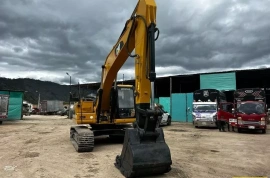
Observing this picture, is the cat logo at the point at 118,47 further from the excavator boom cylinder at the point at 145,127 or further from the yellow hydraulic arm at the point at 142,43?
the excavator boom cylinder at the point at 145,127

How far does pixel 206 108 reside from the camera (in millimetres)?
19953

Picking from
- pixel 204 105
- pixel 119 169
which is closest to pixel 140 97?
pixel 119 169

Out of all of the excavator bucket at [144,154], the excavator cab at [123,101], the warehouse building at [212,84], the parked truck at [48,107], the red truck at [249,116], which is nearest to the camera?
the excavator bucket at [144,154]

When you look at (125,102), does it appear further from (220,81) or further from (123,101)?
(220,81)

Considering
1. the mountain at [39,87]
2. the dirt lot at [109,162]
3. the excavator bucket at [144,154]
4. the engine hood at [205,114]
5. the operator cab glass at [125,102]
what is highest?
the mountain at [39,87]

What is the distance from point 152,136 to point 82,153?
14.0ft

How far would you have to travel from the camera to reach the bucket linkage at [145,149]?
17.9 feet

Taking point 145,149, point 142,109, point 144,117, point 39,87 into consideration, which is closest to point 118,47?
point 142,109

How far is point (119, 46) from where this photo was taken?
8.48m

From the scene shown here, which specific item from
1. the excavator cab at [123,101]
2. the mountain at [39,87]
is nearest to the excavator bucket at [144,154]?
the excavator cab at [123,101]

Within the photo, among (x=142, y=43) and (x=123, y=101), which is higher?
(x=142, y=43)

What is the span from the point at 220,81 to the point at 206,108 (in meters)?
7.21

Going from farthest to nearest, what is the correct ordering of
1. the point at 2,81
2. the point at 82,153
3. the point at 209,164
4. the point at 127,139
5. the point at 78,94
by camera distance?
the point at 2,81
the point at 78,94
the point at 82,153
the point at 209,164
the point at 127,139

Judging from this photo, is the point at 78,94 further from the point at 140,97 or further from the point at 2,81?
the point at 2,81
